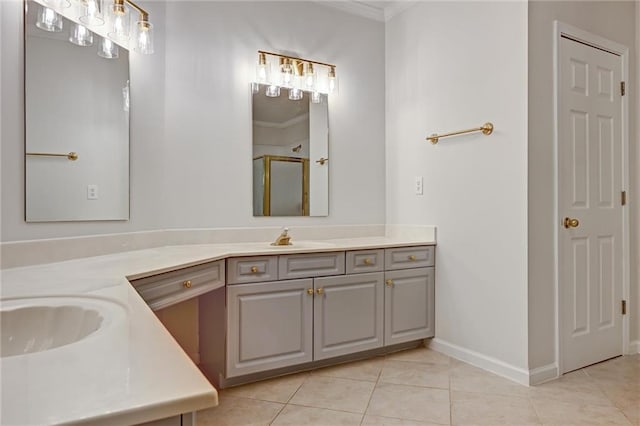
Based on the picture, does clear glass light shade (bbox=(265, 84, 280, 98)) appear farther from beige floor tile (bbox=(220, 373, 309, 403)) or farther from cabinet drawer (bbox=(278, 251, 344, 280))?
beige floor tile (bbox=(220, 373, 309, 403))

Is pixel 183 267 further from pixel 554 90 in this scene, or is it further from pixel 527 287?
pixel 554 90

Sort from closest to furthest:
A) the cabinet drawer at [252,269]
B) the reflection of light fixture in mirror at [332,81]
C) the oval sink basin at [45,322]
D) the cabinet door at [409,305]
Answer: the oval sink basin at [45,322] < the cabinet drawer at [252,269] < the cabinet door at [409,305] < the reflection of light fixture in mirror at [332,81]

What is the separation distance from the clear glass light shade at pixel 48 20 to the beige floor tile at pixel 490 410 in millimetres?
2573

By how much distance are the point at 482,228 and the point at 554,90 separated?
3.02 feet

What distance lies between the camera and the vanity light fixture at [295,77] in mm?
2836

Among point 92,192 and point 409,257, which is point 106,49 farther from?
point 409,257

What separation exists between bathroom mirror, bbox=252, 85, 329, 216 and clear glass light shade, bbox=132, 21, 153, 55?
838 millimetres

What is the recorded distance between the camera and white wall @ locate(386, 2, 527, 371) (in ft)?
7.63

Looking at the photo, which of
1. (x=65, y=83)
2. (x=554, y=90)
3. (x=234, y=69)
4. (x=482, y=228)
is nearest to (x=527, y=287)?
(x=482, y=228)

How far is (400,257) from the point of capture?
2738 millimetres

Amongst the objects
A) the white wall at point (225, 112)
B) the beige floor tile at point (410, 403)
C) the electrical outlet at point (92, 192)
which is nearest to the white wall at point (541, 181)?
the beige floor tile at point (410, 403)

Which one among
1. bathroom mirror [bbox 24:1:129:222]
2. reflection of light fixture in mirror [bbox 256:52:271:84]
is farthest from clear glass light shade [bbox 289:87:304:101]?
bathroom mirror [bbox 24:1:129:222]

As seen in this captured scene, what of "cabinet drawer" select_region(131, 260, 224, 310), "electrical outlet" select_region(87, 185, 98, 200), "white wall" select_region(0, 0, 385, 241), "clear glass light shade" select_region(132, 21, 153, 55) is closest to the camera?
"cabinet drawer" select_region(131, 260, 224, 310)

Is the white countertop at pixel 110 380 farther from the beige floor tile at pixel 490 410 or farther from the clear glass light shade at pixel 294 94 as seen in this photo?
the clear glass light shade at pixel 294 94
